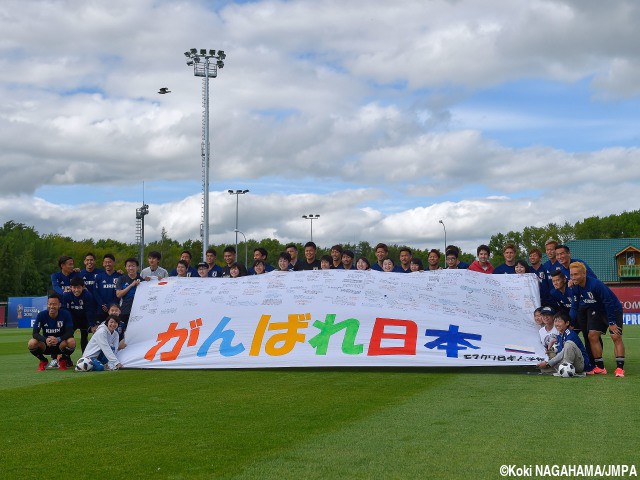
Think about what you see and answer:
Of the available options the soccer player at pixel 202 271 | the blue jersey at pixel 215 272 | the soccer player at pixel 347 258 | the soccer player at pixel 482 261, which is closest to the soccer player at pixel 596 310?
the soccer player at pixel 482 261

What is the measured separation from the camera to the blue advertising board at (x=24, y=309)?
147ft

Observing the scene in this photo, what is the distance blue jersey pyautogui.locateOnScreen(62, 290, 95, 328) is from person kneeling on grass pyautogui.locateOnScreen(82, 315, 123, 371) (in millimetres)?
1520

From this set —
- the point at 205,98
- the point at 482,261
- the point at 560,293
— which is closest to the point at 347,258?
the point at 482,261

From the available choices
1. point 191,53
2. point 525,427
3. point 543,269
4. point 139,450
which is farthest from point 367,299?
point 191,53

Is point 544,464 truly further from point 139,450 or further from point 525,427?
point 139,450

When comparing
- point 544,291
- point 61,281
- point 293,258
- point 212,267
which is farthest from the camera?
point 212,267

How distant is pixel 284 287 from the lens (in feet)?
40.3

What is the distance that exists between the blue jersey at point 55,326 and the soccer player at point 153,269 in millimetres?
1658

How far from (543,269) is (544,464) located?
27.7 feet

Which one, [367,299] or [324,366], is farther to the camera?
[367,299]

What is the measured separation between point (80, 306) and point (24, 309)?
3620 cm

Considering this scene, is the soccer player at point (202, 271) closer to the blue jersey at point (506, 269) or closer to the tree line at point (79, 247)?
the blue jersey at point (506, 269)

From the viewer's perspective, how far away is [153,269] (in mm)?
13742

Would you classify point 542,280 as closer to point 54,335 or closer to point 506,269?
point 506,269
